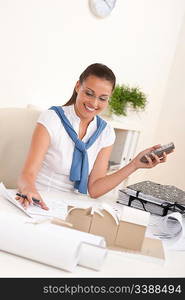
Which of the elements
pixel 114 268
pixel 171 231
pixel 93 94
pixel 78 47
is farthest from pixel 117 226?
pixel 78 47

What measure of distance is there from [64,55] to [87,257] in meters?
2.83

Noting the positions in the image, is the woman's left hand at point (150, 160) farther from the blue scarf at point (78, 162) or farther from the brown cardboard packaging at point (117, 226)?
the brown cardboard packaging at point (117, 226)

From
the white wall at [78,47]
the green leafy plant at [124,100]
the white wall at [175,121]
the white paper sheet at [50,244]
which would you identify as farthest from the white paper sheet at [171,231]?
the white wall at [175,121]

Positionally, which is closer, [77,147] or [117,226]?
[117,226]

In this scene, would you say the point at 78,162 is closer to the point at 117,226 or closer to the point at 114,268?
the point at 117,226

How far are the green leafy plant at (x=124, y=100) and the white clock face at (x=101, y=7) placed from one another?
0.60m

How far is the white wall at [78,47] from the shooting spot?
3311 mm

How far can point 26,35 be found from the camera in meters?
3.35

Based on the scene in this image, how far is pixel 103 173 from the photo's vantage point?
82.4 inches

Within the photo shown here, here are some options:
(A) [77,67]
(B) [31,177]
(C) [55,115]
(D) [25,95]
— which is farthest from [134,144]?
(B) [31,177]

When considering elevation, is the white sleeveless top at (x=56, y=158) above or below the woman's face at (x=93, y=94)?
below

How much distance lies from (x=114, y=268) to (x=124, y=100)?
294 centimetres

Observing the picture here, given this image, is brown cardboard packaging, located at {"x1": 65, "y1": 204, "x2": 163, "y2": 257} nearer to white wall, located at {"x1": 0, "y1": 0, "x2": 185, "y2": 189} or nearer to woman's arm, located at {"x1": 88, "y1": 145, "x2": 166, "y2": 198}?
woman's arm, located at {"x1": 88, "y1": 145, "x2": 166, "y2": 198}

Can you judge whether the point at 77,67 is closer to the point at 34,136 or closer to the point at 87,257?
the point at 34,136
